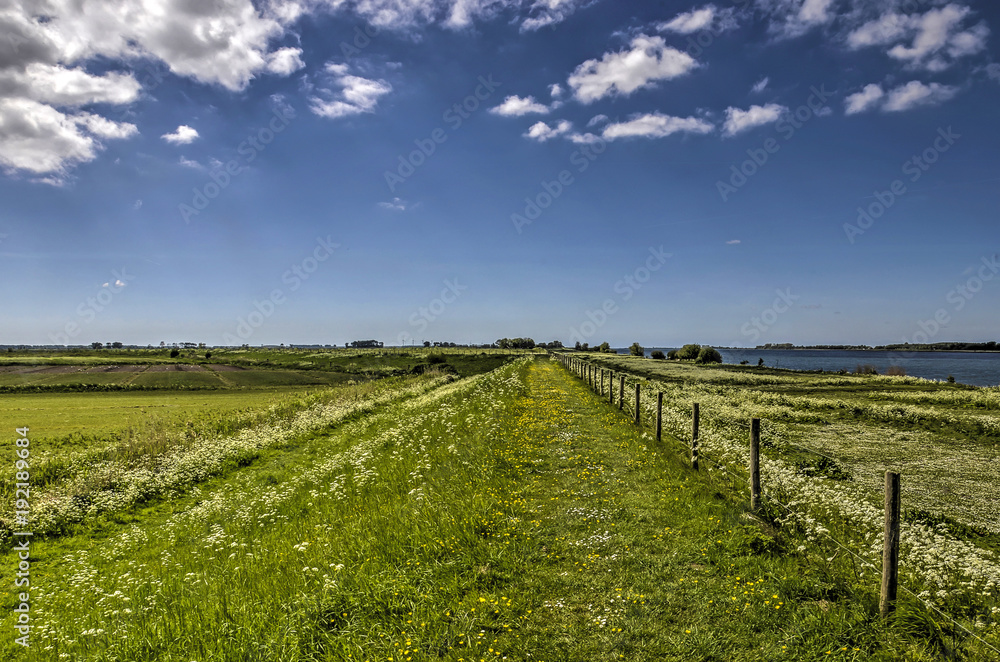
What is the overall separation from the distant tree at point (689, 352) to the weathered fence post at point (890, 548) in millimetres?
106452

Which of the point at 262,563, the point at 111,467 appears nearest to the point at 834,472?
the point at 262,563

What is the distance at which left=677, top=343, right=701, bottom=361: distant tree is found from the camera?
105 meters

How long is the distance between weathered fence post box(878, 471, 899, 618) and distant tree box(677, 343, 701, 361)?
349ft

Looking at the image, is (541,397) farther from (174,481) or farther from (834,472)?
(174,481)

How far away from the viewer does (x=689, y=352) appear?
106 m

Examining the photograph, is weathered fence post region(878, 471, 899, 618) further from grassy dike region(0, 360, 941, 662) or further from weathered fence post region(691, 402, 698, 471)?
weathered fence post region(691, 402, 698, 471)

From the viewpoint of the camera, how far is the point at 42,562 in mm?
10781

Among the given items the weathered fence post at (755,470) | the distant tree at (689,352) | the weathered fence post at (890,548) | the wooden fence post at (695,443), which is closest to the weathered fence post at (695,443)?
the wooden fence post at (695,443)

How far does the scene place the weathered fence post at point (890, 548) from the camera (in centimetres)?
559

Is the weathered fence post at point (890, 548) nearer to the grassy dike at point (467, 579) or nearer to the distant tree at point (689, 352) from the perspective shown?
the grassy dike at point (467, 579)

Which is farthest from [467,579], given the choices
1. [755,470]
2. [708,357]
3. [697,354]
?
[697,354]

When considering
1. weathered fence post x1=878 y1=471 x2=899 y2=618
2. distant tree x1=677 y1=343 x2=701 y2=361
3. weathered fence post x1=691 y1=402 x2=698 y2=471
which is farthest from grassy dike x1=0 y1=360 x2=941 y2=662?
distant tree x1=677 y1=343 x2=701 y2=361

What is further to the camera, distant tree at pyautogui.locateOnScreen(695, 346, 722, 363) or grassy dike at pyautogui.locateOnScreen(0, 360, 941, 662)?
distant tree at pyautogui.locateOnScreen(695, 346, 722, 363)

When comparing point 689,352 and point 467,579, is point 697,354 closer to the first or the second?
point 689,352
